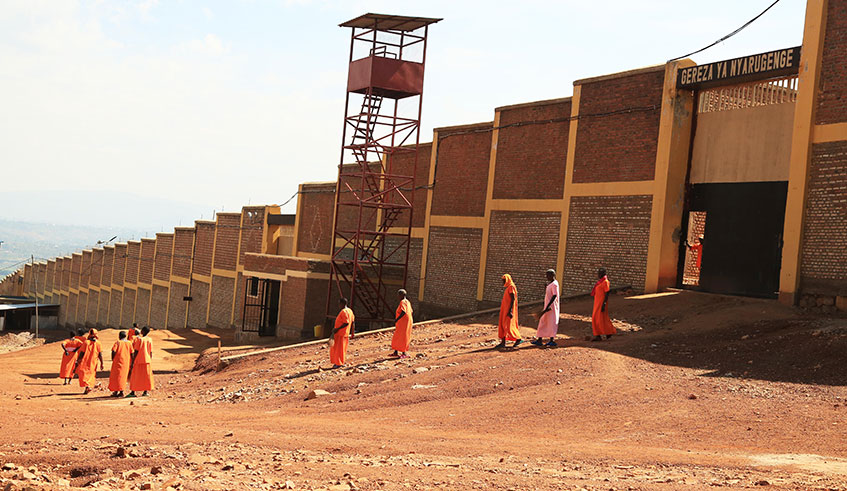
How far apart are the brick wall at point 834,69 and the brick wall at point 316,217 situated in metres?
20.3

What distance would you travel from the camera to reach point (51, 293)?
6819 cm

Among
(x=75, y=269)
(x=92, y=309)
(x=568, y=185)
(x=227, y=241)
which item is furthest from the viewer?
(x=75, y=269)

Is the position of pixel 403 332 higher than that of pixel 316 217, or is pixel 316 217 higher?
pixel 316 217

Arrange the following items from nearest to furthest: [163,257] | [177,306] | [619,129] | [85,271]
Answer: [619,129]
[177,306]
[163,257]
[85,271]

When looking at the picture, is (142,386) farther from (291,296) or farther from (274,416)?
(291,296)

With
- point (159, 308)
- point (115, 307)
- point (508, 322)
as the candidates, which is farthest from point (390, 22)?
point (115, 307)

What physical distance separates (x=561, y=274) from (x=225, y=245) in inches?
810

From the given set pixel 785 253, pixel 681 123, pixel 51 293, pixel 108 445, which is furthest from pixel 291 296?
pixel 51 293

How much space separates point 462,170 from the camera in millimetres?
26578

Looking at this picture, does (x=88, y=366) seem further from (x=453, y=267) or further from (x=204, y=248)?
(x=204, y=248)

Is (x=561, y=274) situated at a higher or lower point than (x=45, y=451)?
higher

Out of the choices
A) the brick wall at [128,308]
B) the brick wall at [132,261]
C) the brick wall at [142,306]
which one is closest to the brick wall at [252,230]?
the brick wall at [142,306]

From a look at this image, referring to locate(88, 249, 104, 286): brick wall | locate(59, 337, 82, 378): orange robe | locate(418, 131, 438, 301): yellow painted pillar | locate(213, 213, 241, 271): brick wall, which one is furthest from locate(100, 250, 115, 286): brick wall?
locate(59, 337, 82, 378): orange robe

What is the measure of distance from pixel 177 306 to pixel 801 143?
33302mm
